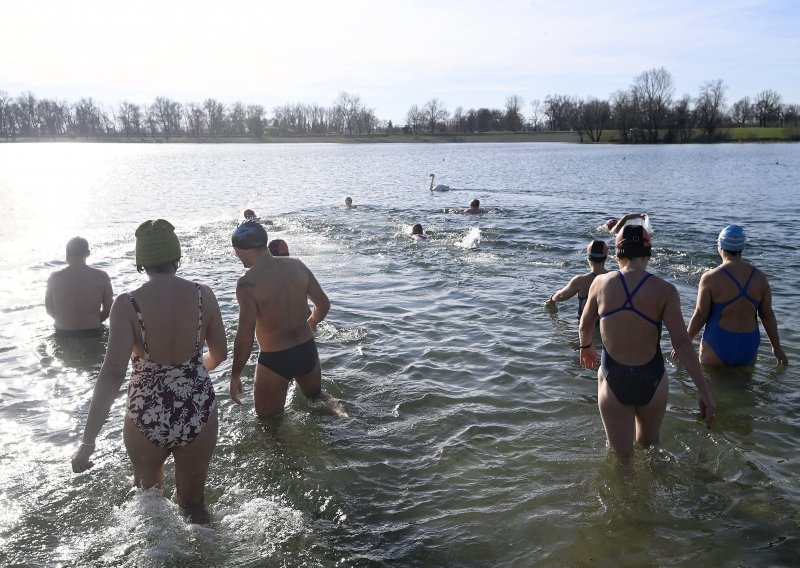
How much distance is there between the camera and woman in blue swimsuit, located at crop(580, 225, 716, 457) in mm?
4312

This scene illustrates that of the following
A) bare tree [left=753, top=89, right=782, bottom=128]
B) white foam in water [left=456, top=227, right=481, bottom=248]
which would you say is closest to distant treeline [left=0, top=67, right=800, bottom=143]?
bare tree [left=753, top=89, right=782, bottom=128]

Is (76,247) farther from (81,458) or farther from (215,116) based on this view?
(215,116)

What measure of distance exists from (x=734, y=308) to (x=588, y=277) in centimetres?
232

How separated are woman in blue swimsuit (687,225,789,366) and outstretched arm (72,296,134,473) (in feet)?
18.2

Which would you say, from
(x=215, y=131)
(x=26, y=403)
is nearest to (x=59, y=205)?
(x=26, y=403)

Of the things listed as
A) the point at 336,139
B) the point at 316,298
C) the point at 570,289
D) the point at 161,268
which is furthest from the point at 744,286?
the point at 336,139

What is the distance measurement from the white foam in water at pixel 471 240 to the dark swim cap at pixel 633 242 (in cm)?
1148

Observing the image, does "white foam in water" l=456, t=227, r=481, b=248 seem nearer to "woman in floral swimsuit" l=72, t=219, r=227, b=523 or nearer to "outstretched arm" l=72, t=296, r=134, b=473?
"woman in floral swimsuit" l=72, t=219, r=227, b=523

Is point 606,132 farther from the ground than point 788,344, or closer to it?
farther from the ground

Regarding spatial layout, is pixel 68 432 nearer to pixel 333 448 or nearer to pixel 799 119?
pixel 333 448

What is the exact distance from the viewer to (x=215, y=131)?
152 m

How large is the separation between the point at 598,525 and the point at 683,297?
23.9 ft

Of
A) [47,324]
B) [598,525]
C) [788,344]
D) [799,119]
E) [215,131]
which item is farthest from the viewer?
[215,131]

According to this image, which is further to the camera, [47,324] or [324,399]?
[47,324]
